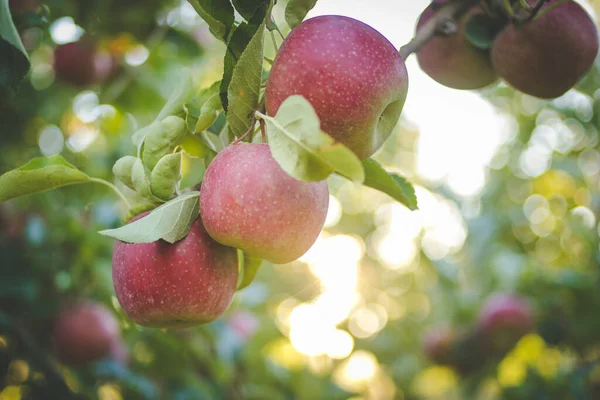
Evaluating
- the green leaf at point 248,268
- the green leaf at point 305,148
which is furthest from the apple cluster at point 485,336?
the green leaf at point 305,148

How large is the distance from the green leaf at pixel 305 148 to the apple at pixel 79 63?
146 cm

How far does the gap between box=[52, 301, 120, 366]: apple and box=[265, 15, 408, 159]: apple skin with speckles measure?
1329 millimetres

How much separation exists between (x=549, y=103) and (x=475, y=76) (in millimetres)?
1497

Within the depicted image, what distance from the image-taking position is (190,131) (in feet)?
2.51

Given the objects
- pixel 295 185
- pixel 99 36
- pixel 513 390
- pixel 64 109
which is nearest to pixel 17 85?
pixel 295 185

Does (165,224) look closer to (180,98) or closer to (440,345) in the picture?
(180,98)

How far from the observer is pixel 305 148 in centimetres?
53

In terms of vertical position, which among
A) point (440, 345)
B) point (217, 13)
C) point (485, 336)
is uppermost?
point (217, 13)

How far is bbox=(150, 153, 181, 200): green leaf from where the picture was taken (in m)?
0.68

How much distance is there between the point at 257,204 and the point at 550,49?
24.5 inches

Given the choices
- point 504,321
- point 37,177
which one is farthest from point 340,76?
point 504,321

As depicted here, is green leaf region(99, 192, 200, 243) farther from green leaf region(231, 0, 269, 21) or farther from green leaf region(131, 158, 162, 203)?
green leaf region(231, 0, 269, 21)

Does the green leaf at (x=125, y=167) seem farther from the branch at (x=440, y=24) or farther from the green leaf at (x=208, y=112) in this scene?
the branch at (x=440, y=24)

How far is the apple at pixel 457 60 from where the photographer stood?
1.03m
